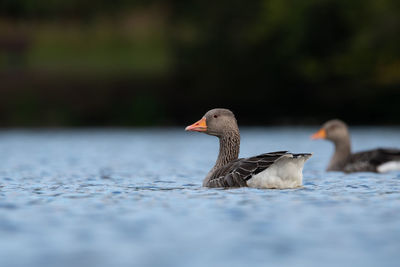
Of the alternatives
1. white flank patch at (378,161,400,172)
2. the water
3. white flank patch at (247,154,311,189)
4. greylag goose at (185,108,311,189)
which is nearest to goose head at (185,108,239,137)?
greylag goose at (185,108,311,189)

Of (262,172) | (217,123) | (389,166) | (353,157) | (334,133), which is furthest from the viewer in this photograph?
(334,133)

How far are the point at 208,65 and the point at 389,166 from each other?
46746 mm

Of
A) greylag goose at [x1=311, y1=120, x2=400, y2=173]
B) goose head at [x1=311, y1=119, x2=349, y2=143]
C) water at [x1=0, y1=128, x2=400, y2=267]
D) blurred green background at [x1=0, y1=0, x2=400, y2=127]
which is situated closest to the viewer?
water at [x1=0, y1=128, x2=400, y2=267]

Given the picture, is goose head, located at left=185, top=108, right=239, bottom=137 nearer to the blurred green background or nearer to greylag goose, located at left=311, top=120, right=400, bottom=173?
greylag goose, located at left=311, top=120, right=400, bottom=173

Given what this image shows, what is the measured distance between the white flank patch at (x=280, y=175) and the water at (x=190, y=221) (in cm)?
26

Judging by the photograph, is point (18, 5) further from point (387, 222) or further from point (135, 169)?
point (387, 222)

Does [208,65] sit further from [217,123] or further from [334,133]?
[217,123]

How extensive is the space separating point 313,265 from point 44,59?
65.1m

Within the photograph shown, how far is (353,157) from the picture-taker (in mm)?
20266

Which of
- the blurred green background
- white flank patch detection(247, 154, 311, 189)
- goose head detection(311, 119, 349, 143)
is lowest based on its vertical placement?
white flank patch detection(247, 154, 311, 189)

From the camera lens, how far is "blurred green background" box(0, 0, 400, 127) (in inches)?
2345

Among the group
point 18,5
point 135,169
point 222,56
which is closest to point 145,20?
point 18,5

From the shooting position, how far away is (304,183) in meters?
16.5

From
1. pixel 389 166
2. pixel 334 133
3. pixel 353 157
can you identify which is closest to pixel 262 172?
pixel 389 166
